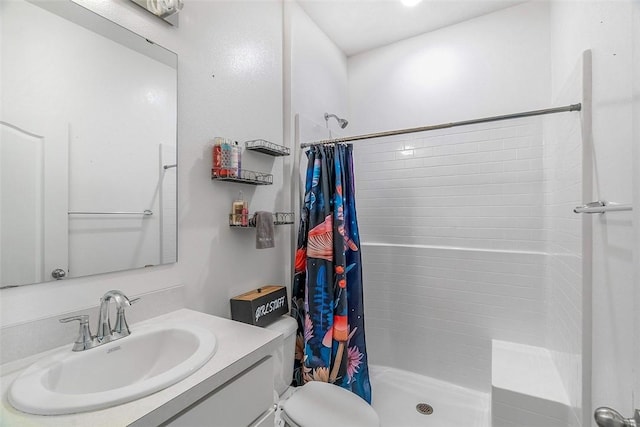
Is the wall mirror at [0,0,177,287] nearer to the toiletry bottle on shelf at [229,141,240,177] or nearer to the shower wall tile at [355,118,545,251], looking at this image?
the toiletry bottle on shelf at [229,141,240,177]

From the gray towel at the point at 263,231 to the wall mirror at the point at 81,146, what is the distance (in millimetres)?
418

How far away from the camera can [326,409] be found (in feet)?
4.25

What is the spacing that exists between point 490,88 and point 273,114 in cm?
167

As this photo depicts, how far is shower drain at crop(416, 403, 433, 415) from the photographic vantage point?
185 centimetres

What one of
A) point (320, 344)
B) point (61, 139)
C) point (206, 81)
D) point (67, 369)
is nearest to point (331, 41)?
point (206, 81)

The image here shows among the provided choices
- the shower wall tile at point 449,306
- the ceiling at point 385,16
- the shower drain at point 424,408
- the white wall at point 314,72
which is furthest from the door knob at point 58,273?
the ceiling at point 385,16

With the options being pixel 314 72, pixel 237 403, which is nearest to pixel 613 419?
pixel 237 403

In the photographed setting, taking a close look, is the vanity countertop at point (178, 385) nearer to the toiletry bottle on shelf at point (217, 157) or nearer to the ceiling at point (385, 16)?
the toiletry bottle on shelf at point (217, 157)

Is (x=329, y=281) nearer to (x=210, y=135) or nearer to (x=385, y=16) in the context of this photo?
(x=210, y=135)

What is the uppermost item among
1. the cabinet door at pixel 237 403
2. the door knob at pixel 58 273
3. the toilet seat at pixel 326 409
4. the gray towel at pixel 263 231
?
the gray towel at pixel 263 231

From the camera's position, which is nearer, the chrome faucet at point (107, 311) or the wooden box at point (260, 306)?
the chrome faucet at point (107, 311)

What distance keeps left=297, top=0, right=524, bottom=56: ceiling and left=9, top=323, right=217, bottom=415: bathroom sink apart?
2.30 m

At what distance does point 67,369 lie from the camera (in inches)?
31.3

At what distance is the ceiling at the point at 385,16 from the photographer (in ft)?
6.79
